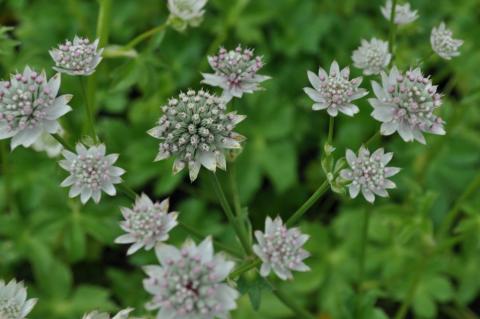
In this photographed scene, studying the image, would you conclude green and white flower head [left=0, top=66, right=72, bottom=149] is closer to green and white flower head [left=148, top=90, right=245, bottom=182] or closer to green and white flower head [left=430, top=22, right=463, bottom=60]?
green and white flower head [left=148, top=90, right=245, bottom=182]

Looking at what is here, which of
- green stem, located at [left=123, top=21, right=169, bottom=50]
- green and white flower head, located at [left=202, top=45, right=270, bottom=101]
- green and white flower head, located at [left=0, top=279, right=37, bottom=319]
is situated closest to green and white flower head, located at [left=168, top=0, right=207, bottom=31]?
green stem, located at [left=123, top=21, right=169, bottom=50]

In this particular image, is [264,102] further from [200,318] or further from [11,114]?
[200,318]

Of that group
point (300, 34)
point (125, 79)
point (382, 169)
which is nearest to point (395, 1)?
point (382, 169)

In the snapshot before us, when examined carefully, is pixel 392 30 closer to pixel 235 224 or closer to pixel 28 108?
pixel 235 224

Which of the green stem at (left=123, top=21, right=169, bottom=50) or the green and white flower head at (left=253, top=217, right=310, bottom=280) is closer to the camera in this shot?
the green and white flower head at (left=253, top=217, right=310, bottom=280)

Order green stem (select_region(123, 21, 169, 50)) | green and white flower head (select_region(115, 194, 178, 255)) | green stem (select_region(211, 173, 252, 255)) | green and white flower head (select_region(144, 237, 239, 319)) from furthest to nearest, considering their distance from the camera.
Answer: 1. green stem (select_region(123, 21, 169, 50))
2. green stem (select_region(211, 173, 252, 255))
3. green and white flower head (select_region(115, 194, 178, 255))
4. green and white flower head (select_region(144, 237, 239, 319))

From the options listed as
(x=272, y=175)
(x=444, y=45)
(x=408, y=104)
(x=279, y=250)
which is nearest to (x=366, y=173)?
(x=408, y=104)
